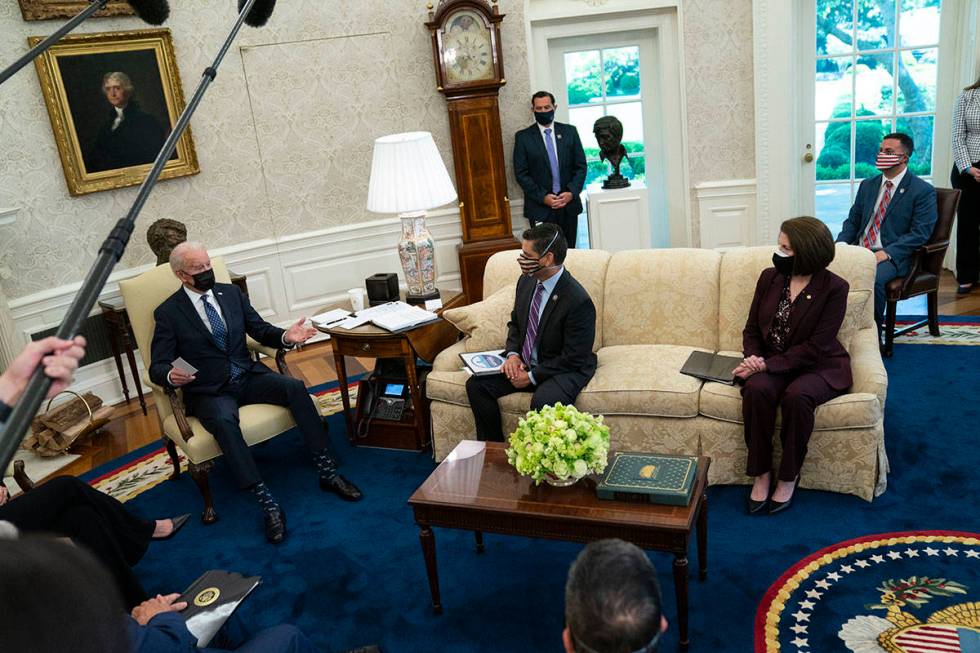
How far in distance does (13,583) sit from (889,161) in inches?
190

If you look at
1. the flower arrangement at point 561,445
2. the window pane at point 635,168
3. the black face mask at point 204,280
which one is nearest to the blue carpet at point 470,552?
the flower arrangement at point 561,445

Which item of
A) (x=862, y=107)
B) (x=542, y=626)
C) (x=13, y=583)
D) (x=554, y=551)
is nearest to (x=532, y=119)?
(x=862, y=107)

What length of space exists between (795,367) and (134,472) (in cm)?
334

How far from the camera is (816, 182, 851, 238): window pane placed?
20.8 feet

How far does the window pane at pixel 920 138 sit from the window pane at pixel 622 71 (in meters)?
2.00

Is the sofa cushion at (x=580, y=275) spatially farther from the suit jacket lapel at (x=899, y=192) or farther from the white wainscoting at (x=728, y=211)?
the white wainscoting at (x=728, y=211)

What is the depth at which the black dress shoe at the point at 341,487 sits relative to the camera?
376 cm

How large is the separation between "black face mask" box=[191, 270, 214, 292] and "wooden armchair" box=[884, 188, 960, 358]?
11.8 feet

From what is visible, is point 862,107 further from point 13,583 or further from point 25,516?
point 13,583

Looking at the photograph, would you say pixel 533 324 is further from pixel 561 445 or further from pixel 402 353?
pixel 561 445

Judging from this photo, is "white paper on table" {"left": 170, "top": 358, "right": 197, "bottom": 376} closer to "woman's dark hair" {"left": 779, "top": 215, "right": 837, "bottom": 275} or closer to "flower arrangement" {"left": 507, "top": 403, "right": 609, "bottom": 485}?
"flower arrangement" {"left": 507, "top": 403, "right": 609, "bottom": 485}

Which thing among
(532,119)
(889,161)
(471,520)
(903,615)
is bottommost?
(903,615)

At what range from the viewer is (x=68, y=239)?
515cm

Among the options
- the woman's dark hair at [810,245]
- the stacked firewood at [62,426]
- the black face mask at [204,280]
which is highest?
the black face mask at [204,280]
